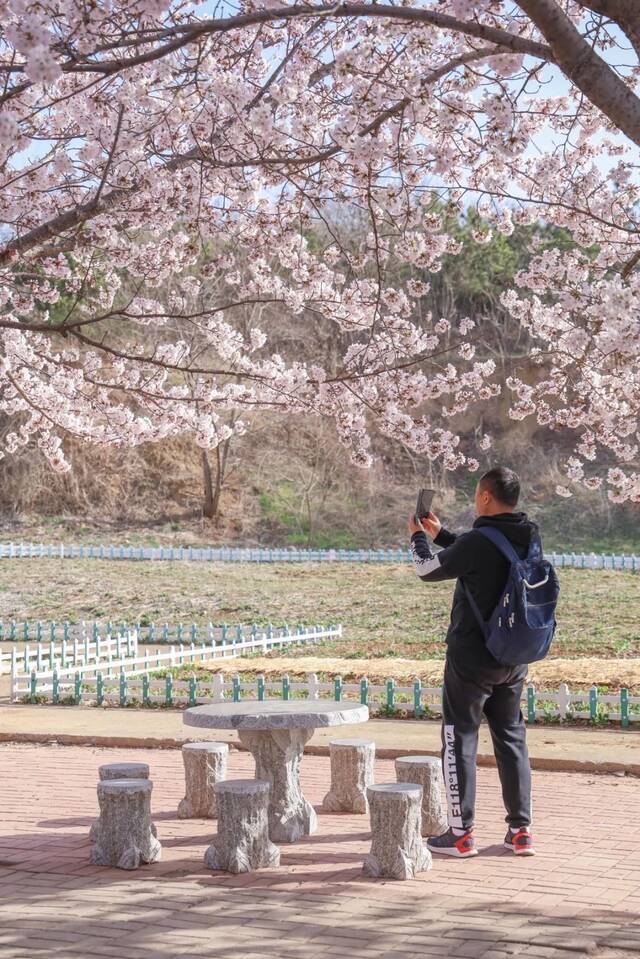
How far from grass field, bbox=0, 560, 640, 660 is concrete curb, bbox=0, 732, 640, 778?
6583mm

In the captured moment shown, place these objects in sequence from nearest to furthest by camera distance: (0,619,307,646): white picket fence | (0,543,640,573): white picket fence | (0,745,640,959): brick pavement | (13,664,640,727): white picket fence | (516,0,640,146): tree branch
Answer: (0,745,640,959): brick pavement < (516,0,640,146): tree branch < (13,664,640,727): white picket fence < (0,619,307,646): white picket fence < (0,543,640,573): white picket fence


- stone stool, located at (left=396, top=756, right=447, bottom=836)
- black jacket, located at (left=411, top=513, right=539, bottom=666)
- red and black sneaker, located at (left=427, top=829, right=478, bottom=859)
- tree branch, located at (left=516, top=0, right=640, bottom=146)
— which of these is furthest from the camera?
stone stool, located at (left=396, top=756, right=447, bottom=836)

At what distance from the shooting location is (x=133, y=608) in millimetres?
23984

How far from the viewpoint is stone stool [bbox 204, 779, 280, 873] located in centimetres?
609

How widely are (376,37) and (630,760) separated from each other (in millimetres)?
5719

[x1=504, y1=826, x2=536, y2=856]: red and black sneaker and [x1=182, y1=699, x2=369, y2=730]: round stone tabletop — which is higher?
[x1=182, y1=699, x2=369, y2=730]: round stone tabletop

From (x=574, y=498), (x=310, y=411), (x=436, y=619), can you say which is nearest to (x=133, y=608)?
(x=436, y=619)

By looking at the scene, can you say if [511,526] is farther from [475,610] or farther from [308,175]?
[308,175]

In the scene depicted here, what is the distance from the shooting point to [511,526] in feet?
20.7

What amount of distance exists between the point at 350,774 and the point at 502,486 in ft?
7.80

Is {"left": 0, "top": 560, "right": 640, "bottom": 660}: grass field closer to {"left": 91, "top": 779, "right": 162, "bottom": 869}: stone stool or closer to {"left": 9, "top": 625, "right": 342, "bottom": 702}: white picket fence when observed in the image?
{"left": 9, "top": 625, "right": 342, "bottom": 702}: white picket fence

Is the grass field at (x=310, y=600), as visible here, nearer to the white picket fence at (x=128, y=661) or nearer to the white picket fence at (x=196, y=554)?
the white picket fence at (x=128, y=661)

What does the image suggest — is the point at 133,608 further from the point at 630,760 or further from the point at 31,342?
the point at 630,760

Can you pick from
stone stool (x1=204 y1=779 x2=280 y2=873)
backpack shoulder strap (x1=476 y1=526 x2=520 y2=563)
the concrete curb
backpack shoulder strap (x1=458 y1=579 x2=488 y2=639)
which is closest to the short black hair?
backpack shoulder strap (x1=476 y1=526 x2=520 y2=563)
